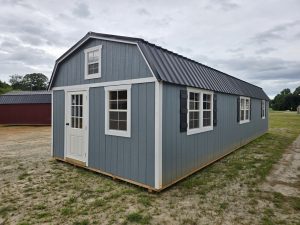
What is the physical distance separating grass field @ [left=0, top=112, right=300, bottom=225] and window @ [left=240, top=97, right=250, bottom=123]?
174 inches

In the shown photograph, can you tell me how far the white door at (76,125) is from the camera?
609 cm

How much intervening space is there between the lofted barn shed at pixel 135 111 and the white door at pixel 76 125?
3 cm

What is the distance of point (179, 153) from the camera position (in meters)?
5.01

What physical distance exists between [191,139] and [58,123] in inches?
180

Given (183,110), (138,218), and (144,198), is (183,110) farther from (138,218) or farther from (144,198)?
(138,218)

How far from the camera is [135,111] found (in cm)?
477

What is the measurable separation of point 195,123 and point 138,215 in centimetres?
325

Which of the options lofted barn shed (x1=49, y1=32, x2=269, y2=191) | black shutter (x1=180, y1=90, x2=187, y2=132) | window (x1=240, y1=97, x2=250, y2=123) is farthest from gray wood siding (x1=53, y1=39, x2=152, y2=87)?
window (x1=240, y1=97, x2=250, y2=123)

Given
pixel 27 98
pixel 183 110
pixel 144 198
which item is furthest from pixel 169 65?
pixel 27 98

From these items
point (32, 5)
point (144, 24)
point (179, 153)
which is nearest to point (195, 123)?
point (179, 153)

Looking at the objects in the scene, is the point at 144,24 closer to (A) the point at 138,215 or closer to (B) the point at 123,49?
(B) the point at 123,49

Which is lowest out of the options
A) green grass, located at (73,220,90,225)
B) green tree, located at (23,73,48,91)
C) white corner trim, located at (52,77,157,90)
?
green grass, located at (73,220,90,225)

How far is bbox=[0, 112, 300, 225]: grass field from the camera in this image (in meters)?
3.28

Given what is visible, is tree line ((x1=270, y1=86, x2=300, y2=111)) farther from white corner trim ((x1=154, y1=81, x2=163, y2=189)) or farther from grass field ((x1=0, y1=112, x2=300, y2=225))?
white corner trim ((x1=154, y1=81, x2=163, y2=189))
